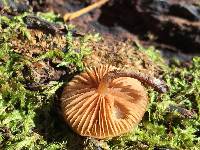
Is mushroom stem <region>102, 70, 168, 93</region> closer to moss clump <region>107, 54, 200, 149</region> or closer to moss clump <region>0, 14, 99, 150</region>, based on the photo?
moss clump <region>107, 54, 200, 149</region>

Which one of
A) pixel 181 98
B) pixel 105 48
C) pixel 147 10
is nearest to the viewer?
pixel 181 98

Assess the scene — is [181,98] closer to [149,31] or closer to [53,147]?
[53,147]

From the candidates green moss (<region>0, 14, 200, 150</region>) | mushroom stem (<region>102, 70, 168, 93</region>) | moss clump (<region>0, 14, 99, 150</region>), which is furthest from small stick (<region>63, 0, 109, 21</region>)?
mushroom stem (<region>102, 70, 168, 93</region>)

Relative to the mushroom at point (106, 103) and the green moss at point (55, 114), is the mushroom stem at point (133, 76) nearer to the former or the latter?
the mushroom at point (106, 103)

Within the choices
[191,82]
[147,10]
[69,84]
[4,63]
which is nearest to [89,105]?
[69,84]

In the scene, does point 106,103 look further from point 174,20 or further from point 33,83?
point 174,20

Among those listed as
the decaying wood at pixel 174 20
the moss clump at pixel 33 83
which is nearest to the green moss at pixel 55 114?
the moss clump at pixel 33 83
